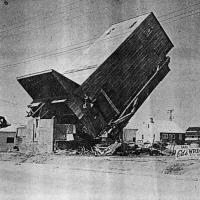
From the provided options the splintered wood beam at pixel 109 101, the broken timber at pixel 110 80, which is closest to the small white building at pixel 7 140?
the broken timber at pixel 110 80

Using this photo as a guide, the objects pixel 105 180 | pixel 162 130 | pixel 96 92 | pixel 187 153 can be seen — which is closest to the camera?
pixel 105 180

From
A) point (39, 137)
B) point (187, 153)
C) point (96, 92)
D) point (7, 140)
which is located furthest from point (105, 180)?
point (7, 140)

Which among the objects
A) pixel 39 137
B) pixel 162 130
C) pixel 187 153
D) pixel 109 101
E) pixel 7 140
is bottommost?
pixel 7 140

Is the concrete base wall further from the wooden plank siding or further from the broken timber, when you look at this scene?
the wooden plank siding

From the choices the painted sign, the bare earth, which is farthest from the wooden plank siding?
the painted sign

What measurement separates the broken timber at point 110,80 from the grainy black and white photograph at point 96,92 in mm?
30

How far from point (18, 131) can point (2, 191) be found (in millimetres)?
5346

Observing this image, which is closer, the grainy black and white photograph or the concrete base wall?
the grainy black and white photograph

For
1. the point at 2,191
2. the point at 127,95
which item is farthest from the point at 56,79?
the point at 2,191

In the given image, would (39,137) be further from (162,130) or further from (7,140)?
(162,130)

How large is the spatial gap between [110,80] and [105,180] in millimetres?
3755

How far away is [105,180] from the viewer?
5.82 m

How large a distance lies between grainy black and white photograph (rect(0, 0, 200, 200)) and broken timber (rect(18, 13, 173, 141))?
0.10ft

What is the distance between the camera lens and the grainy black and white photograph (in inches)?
227
